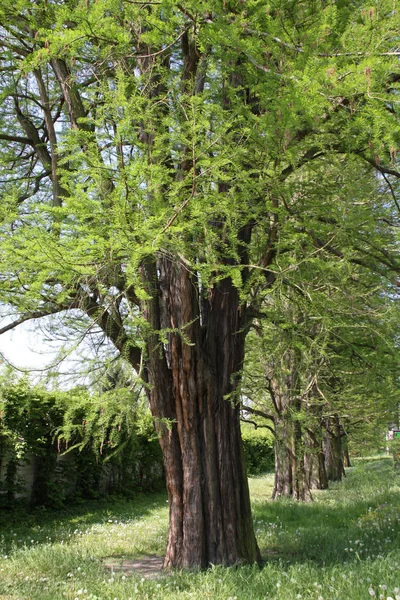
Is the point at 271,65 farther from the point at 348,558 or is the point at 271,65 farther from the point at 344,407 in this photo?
Result: the point at 344,407

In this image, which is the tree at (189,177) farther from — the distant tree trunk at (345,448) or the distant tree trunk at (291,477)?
the distant tree trunk at (345,448)

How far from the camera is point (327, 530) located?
7.67m

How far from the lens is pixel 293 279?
4844mm

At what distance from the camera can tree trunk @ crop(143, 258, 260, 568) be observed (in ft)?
18.4

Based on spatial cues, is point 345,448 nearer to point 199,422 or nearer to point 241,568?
point 199,422

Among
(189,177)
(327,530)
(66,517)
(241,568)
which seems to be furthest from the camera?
(66,517)

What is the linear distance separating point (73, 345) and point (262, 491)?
45.2ft

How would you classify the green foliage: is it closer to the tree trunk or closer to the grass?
the grass

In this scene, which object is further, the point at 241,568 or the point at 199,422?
the point at 199,422

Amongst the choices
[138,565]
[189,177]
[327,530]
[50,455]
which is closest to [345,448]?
[50,455]

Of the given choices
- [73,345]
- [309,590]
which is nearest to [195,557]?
[309,590]

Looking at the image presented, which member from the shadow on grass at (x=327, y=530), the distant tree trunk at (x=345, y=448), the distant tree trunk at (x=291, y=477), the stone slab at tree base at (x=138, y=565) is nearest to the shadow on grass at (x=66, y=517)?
the stone slab at tree base at (x=138, y=565)

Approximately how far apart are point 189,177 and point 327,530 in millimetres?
5952

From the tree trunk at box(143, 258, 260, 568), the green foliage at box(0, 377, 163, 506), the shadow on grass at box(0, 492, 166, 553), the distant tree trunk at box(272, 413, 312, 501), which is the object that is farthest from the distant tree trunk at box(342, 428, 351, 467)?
the tree trunk at box(143, 258, 260, 568)
